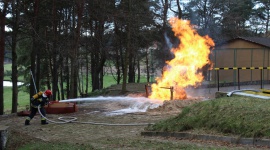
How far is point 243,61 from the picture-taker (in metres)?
28.2

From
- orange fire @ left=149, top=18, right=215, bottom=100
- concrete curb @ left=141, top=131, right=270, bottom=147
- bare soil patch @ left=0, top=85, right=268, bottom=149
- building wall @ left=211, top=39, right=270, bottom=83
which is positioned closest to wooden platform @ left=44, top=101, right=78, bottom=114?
bare soil patch @ left=0, top=85, right=268, bottom=149

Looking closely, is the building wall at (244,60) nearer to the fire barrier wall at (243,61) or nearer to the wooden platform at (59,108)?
the fire barrier wall at (243,61)

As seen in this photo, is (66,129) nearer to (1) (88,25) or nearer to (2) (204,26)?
(1) (88,25)

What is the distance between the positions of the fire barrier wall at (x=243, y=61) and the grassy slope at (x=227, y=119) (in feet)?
59.2

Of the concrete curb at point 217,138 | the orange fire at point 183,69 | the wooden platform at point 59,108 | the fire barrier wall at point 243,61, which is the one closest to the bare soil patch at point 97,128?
the concrete curb at point 217,138

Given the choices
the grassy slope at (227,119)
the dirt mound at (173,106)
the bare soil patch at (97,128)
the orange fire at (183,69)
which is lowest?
the bare soil patch at (97,128)

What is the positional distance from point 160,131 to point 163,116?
4.53 metres

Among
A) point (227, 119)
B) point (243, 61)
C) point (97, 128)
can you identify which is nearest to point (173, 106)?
point (97, 128)

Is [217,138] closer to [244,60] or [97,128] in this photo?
[97,128]

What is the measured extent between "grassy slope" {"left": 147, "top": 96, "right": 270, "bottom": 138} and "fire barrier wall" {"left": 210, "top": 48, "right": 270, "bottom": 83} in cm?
1805

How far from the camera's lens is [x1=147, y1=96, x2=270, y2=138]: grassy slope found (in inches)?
288

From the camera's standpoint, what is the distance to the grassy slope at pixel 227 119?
7.31 m

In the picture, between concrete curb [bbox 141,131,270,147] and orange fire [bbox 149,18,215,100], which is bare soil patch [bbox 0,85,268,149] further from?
orange fire [bbox 149,18,215,100]

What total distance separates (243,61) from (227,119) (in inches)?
836
